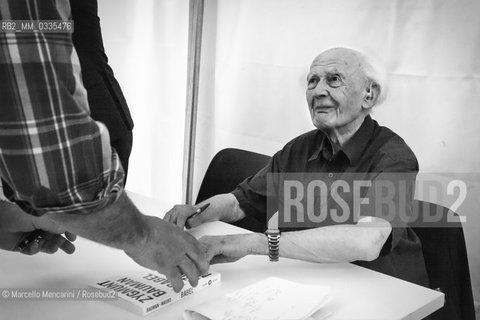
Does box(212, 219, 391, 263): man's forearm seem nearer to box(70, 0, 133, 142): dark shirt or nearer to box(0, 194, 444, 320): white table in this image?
box(0, 194, 444, 320): white table

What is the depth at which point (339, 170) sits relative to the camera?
1.65 metres

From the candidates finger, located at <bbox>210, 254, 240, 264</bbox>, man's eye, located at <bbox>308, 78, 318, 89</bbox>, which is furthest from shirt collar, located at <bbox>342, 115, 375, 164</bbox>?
finger, located at <bbox>210, 254, 240, 264</bbox>

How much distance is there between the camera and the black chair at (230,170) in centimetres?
204

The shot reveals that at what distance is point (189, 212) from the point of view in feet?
5.27

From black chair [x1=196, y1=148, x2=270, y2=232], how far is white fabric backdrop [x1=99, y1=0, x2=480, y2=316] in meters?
0.41

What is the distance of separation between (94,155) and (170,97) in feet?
7.29

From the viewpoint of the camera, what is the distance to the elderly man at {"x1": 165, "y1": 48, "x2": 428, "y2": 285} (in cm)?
133

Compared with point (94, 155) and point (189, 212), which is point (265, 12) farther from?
point (94, 155)

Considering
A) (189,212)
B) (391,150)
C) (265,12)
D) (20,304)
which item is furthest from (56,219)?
(265,12)

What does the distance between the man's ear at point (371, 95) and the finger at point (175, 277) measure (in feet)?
3.02

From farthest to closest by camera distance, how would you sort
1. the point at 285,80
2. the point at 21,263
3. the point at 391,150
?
the point at 285,80
the point at 391,150
the point at 21,263

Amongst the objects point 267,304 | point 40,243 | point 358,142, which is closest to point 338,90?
point 358,142

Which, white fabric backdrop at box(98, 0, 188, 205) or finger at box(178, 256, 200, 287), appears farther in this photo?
white fabric backdrop at box(98, 0, 188, 205)

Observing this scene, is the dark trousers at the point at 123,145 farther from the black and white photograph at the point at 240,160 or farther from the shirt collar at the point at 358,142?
the shirt collar at the point at 358,142
